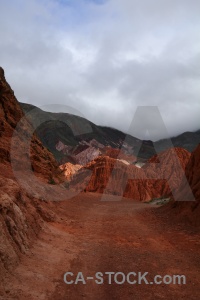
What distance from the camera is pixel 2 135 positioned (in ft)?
61.6

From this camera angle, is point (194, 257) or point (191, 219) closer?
point (194, 257)

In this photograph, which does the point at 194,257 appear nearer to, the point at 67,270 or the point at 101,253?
the point at 101,253

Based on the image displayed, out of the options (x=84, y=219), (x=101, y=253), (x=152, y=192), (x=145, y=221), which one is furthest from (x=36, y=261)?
(x=152, y=192)

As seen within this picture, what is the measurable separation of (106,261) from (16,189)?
372 centimetres

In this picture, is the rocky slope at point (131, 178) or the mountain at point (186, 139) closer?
the rocky slope at point (131, 178)

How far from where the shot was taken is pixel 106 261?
7457 mm

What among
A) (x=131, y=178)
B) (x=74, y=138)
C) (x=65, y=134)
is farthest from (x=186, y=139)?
(x=131, y=178)

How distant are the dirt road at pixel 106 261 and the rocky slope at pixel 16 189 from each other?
0.38 metres

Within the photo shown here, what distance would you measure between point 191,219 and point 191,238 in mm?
2565

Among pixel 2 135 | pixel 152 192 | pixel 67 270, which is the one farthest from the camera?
pixel 152 192

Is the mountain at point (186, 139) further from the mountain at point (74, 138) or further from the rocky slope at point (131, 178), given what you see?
the rocky slope at point (131, 178)

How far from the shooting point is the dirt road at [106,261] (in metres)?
5.49

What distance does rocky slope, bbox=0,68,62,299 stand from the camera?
635 cm
